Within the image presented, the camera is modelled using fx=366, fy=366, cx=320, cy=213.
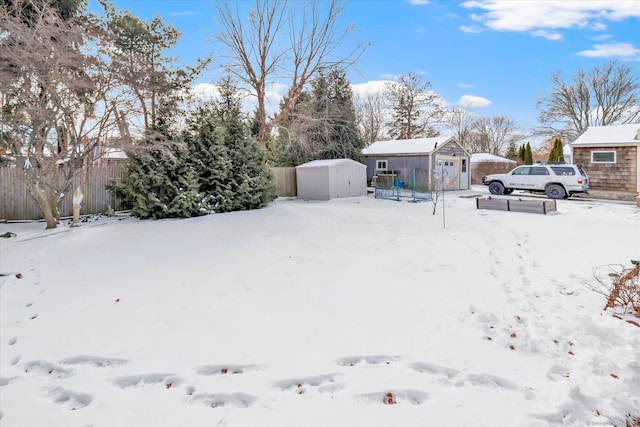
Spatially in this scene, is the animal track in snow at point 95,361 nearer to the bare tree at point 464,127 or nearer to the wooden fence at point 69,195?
the wooden fence at point 69,195

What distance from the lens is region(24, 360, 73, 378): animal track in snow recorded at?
296cm

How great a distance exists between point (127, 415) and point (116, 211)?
34.5ft

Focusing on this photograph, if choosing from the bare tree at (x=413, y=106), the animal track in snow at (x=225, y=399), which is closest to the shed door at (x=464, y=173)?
the bare tree at (x=413, y=106)

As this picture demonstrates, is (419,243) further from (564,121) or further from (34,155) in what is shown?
(564,121)

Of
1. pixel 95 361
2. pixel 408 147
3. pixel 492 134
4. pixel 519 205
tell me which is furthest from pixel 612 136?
pixel 492 134

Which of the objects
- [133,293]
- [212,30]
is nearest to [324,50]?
[212,30]

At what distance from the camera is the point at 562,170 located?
14602 millimetres

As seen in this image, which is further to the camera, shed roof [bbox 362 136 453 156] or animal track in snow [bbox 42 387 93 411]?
shed roof [bbox 362 136 453 156]

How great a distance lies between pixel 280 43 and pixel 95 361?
16112 mm

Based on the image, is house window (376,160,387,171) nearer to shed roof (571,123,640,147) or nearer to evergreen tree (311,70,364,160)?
evergreen tree (311,70,364,160)

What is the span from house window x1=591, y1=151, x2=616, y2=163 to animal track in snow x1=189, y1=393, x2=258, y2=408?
18843mm

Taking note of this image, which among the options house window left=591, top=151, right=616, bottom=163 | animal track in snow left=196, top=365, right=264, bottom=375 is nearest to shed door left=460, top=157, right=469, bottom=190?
house window left=591, top=151, right=616, bottom=163

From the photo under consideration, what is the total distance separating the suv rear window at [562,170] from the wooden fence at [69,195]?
15997mm

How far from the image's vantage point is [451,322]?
11.8 ft
